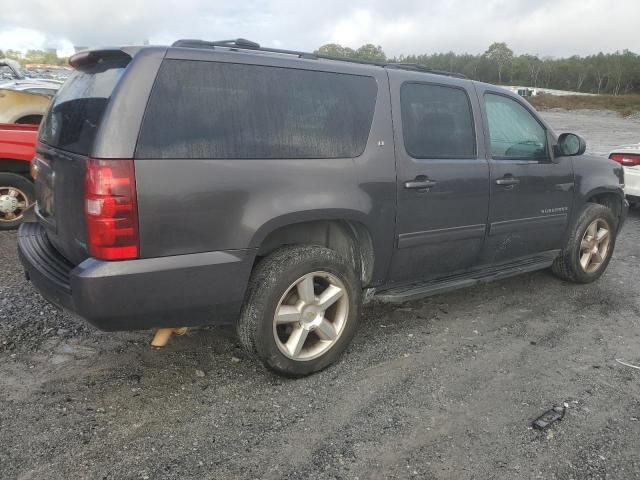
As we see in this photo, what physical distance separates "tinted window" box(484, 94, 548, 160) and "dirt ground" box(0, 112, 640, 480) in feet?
4.30

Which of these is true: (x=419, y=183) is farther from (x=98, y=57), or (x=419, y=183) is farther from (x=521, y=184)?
(x=98, y=57)

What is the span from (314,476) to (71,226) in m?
1.70

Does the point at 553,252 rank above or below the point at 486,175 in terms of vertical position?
below

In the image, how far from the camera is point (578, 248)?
15.9 feet

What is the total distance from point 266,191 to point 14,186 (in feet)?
14.6

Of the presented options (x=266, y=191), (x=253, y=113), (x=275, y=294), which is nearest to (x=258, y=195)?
(x=266, y=191)

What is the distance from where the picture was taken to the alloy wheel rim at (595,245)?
16.2 feet

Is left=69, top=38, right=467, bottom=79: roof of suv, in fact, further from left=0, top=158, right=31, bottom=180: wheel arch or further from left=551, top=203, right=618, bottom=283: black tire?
left=0, top=158, right=31, bottom=180: wheel arch

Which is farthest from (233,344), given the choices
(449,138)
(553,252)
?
(553,252)

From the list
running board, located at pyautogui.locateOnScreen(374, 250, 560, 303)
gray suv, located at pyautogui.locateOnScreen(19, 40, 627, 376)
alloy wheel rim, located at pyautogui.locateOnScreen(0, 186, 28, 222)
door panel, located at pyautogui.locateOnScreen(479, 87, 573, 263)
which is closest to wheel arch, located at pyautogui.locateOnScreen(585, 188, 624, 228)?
door panel, located at pyautogui.locateOnScreen(479, 87, 573, 263)

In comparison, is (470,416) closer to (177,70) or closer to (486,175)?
(486,175)

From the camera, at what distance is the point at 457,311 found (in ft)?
14.2

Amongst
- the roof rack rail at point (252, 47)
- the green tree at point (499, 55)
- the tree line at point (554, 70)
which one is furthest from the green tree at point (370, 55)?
the green tree at point (499, 55)

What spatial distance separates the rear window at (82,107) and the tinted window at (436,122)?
5.82 feet
